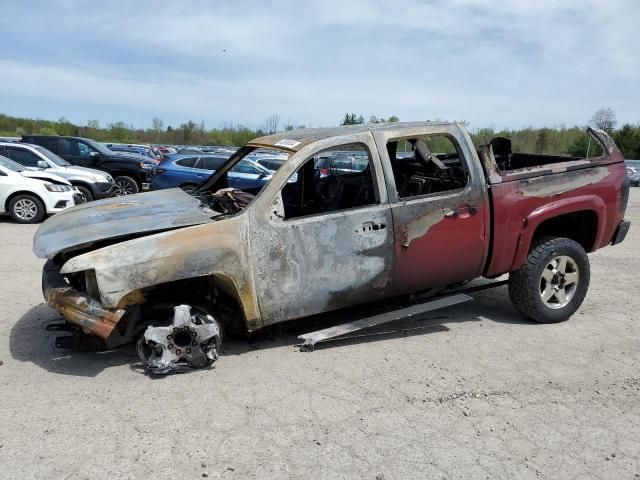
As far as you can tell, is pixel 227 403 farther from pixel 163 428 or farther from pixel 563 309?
pixel 563 309

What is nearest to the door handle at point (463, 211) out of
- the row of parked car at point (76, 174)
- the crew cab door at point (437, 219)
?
the crew cab door at point (437, 219)

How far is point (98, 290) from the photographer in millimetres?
3773

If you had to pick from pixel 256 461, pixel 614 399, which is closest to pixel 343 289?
pixel 256 461

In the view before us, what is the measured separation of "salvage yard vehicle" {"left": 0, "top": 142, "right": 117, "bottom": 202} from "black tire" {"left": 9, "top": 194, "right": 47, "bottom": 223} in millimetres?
1794

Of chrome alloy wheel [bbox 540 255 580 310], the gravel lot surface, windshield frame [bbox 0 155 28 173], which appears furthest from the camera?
windshield frame [bbox 0 155 28 173]

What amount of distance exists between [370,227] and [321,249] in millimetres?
455

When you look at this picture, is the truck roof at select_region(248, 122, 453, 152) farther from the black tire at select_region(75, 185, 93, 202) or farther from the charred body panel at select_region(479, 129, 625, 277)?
the black tire at select_region(75, 185, 93, 202)

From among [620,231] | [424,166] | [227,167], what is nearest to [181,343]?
[227,167]

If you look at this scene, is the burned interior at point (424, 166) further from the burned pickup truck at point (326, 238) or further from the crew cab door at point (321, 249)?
the crew cab door at point (321, 249)

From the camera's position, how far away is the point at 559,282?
207 inches

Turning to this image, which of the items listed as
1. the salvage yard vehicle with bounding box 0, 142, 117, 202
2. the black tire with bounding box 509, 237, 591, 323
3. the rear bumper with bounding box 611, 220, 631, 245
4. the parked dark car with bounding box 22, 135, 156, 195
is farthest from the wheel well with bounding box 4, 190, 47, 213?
the rear bumper with bounding box 611, 220, 631, 245

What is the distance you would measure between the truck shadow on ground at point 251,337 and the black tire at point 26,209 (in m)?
6.28

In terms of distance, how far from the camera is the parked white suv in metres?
10.9

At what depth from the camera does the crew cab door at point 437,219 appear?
14.8ft
